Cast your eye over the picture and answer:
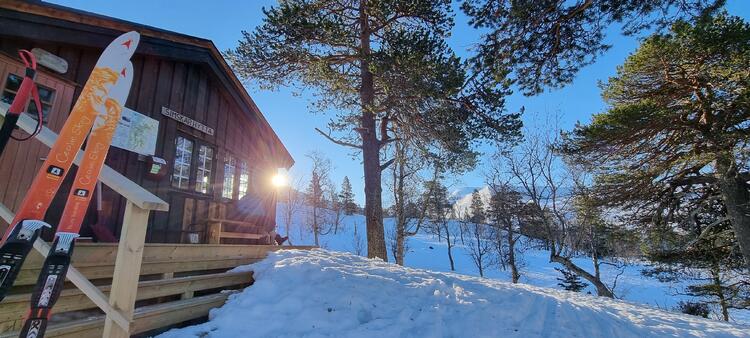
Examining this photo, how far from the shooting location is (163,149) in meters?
5.91

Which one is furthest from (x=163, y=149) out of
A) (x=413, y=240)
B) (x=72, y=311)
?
(x=413, y=240)

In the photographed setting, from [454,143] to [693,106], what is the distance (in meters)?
5.81

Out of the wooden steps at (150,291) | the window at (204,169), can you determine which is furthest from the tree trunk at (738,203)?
the window at (204,169)

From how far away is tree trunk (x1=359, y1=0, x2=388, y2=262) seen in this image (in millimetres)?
8992

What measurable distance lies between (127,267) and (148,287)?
1373mm

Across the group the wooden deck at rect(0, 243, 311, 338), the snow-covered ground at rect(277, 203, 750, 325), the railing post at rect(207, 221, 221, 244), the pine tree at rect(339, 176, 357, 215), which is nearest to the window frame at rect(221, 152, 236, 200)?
the railing post at rect(207, 221, 221, 244)

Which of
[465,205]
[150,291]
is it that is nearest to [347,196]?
[465,205]

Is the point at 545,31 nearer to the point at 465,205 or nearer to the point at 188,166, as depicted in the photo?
the point at 188,166

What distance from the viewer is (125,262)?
79.3 inches

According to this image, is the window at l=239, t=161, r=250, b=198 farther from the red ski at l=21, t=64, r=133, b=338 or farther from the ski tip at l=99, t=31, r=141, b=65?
the red ski at l=21, t=64, r=133, b=338

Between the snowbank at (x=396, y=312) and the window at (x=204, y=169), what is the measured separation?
117 inches

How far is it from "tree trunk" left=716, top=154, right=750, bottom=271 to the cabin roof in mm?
11513

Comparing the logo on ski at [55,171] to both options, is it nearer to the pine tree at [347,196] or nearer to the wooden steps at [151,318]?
the wooden steps at [151,318]

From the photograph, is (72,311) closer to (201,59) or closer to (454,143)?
(201,59)
